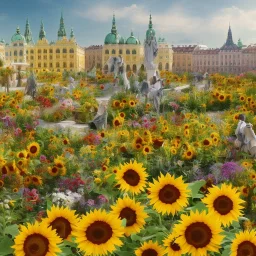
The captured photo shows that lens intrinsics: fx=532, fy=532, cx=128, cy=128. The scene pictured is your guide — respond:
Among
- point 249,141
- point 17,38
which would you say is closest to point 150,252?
point 249,141

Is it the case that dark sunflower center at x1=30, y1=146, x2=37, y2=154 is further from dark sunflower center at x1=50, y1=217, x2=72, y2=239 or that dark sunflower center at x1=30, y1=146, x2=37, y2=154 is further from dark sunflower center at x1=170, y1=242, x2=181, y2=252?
dark sunflower center at x1=170, y1=242, x2=181, y2=252

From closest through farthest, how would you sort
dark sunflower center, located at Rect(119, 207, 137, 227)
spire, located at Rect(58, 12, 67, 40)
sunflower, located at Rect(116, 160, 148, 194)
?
dark sunflower center, located at Rect(119, 207, 137, 227) < sunflower, located at Rect(116, 160, 148, 194) < spire, located at Rect(58, 12, 67, 40)

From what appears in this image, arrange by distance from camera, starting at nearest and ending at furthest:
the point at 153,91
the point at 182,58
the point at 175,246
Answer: the point at 175,246
the point at 153,91
the point at 182,58

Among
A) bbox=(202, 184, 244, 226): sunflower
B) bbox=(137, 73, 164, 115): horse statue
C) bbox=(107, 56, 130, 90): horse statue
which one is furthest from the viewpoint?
bbox=(107, 56, 130, 90): horse statue

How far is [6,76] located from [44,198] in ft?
51.9

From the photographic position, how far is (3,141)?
8.78 metres

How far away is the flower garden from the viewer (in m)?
2.66

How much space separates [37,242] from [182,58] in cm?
10088

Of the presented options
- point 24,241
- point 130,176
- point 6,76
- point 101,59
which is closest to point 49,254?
point 24,241

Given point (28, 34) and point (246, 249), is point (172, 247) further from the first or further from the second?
point (28, 34)

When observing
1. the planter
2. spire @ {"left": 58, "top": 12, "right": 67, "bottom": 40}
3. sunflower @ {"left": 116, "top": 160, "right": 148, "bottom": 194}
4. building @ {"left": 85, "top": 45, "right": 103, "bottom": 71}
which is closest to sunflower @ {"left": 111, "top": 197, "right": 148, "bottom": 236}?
sunflower @ {"left": 116, "top": 160, "right": 148, "bottom": 194}

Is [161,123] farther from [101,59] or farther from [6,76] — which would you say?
[101,59]

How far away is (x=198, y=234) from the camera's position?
2.65 m

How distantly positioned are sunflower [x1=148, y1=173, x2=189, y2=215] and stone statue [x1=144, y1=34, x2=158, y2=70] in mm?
17927
